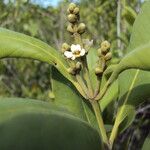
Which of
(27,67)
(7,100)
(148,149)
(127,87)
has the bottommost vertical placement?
(27,67)

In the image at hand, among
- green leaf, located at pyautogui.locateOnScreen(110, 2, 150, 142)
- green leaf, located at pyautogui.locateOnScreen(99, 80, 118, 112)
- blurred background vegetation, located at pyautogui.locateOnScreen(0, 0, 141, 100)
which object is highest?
green leaf, located at pyautogui.locateOnScreen(110, 2, 150, 142)

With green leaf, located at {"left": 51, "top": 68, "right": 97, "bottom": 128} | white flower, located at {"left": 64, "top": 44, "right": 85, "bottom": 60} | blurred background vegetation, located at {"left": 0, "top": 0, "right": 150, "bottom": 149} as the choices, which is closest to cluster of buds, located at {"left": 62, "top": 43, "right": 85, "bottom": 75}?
white flower, located at {"left": 64, "top": 44, "right": 85, "bottom": 60}

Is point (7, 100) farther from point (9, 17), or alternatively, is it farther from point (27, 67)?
point (27, 67)

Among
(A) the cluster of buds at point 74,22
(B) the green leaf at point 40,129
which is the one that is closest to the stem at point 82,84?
(A) the cluster of buds at point 74,22

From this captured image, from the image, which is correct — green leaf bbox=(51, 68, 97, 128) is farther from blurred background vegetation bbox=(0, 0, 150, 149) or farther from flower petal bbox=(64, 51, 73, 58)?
blurred background vegetation bbox=(0, 0, 150, 149)

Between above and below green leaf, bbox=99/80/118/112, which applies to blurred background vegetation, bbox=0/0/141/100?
below

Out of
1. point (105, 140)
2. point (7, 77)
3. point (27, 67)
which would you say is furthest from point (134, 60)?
point (27, 67)

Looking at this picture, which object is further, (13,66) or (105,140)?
(13,66)

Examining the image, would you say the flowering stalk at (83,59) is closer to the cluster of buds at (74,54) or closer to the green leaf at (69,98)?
the cluster of buds at (74,54)
